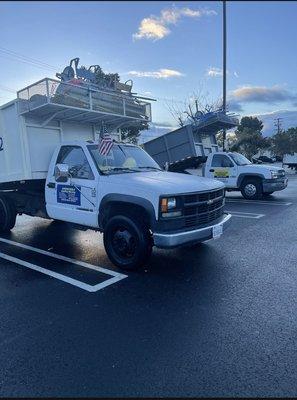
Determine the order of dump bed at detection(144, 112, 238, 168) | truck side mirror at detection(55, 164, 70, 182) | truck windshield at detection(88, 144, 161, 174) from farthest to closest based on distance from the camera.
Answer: dump bed at detection(144, 112, 238, 168) → truck windshield at detection(88, 144, 161, 174) → truck side mirror at detection(55, 164, 70, 182)

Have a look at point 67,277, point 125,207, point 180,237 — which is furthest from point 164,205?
point 67,277

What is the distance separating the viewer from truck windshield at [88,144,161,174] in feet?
20.0

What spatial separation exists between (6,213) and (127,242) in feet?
13.3

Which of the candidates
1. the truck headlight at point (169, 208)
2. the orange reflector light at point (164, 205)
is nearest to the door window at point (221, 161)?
the truck headlight at point (169, 208)

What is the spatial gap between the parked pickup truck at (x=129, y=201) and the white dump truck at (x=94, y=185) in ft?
0.05

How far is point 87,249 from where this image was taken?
22.3 feet

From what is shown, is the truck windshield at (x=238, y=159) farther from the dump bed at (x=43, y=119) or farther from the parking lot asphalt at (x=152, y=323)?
the parking lot asphalt at (x=152, y=323)

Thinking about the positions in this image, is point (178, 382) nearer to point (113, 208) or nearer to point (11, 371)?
point (11, 371)

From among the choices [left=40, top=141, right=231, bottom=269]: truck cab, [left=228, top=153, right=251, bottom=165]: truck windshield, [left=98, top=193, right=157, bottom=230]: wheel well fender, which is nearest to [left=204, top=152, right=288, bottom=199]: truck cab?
[left=228, top=153, right=251, bottom=165]: truck windshield

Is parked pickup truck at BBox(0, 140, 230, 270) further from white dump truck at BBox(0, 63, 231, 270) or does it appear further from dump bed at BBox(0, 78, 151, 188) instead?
dump bed at BBox(0, 78, 151, 188)

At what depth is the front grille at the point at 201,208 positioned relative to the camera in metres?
5.28

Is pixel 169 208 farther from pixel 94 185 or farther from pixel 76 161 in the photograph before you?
pixel 76 161

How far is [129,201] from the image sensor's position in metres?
5.27

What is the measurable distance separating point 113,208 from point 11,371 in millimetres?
3111
